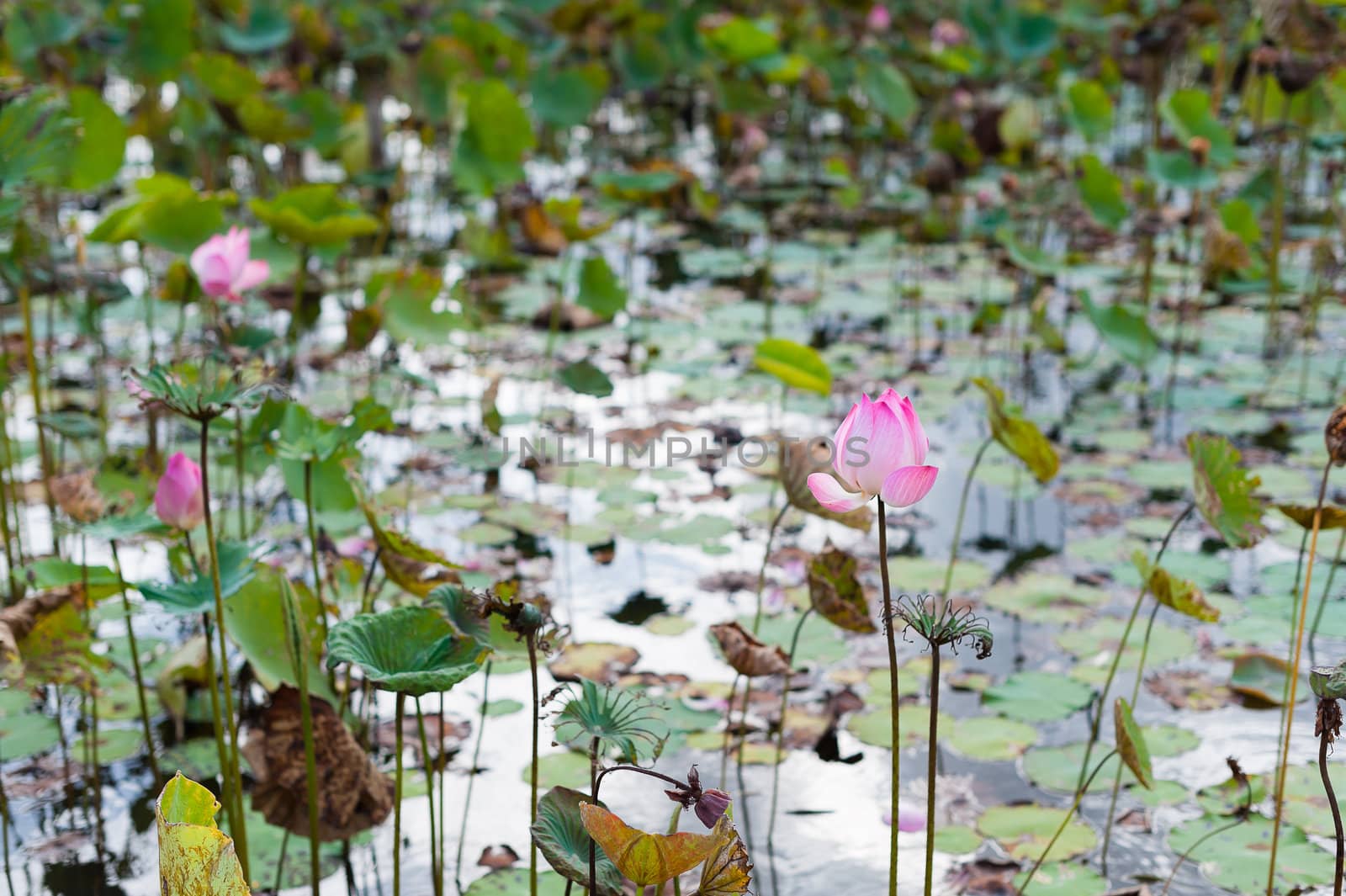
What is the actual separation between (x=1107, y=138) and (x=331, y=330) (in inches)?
150

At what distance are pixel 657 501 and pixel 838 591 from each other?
3.71 ft

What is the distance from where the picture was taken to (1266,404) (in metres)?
3.16

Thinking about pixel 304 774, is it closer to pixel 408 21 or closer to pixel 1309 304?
pixel 1309 304

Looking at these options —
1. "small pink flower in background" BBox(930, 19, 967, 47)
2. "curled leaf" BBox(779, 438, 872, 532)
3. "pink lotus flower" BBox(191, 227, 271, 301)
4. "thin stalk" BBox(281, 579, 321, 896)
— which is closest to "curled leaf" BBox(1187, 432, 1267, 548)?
"curled leaf" BBox(779, 438, 872, 532)

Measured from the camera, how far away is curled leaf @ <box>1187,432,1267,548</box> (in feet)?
5.40

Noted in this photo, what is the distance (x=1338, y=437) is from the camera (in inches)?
53.4

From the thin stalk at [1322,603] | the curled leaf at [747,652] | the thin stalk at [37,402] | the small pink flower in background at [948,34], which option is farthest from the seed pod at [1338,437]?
the small pink flower in background at [948,34]

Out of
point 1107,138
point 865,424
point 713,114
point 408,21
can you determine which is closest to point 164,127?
point 408,21

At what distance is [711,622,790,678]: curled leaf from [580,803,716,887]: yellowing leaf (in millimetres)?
520

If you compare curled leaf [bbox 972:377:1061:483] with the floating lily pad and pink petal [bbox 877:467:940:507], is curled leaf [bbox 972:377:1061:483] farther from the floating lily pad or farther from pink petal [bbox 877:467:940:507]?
pink petal [bbox 877:467:940:507]

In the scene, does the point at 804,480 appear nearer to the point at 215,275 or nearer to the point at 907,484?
the point at 907,484

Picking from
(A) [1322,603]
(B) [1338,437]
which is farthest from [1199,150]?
(B) [1338,437]

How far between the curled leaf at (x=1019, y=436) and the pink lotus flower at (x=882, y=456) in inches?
30.4

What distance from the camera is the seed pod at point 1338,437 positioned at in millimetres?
1342
